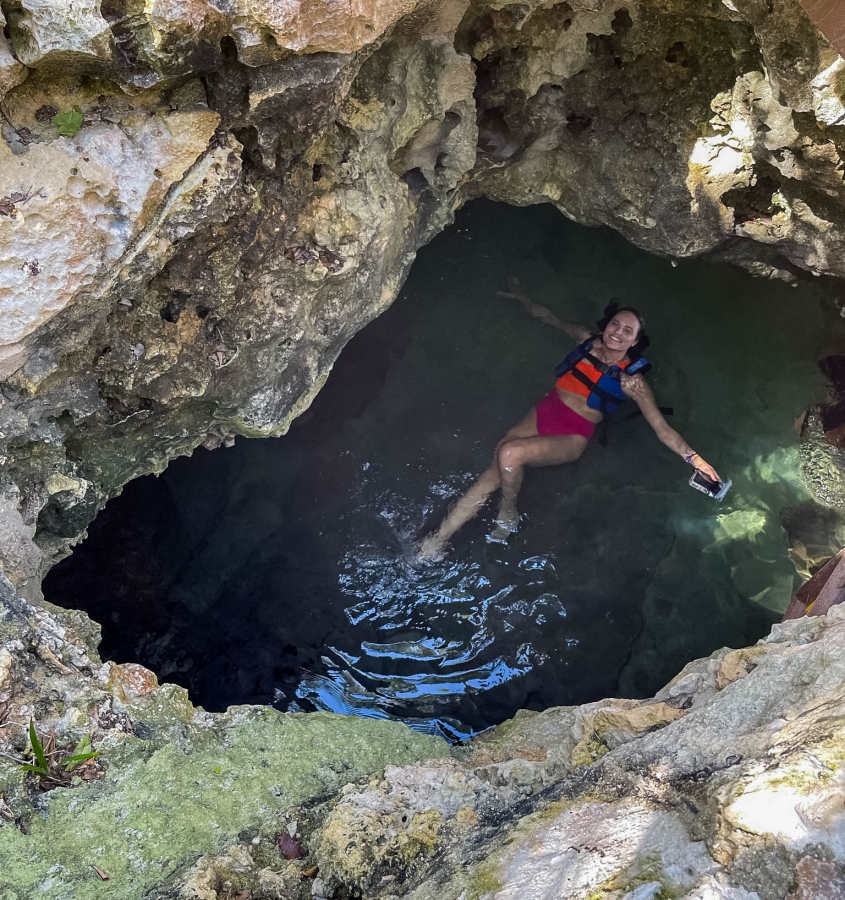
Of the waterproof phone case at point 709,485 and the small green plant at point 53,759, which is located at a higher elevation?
the small green plant at point 53,759

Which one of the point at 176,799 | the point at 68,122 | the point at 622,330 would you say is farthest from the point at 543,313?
the point at 176,799

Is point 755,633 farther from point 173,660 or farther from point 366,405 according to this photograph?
point 173,660

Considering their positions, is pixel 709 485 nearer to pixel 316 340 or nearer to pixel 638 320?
pixel 638 320

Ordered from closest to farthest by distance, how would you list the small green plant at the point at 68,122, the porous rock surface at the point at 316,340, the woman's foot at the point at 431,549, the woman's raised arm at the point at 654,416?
the porous rock surface at the point at 316,340
the small green plant at the point at 68,122
the woman's raised arm at the point at 654,416
the woman's foot at the point at 431,549

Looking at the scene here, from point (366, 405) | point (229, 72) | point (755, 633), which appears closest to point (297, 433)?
point (366, 405)

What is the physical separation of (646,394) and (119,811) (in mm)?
3494

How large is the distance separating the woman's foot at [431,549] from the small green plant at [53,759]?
8.32ft

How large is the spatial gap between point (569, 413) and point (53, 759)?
337cm

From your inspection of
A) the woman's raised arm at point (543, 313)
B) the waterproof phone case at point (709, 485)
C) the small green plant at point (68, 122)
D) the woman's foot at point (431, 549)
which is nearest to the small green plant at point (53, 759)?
the small green plant at point (68, 122)

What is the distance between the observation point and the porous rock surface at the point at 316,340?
1649 mm

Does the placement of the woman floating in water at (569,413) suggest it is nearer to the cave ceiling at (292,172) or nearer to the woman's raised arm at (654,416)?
the woman's raised arm at (654,416)

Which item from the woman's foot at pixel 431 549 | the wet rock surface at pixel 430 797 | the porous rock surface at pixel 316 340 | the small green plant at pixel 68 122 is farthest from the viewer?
the woman's foot at pixel 431 549

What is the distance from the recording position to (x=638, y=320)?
4250mm

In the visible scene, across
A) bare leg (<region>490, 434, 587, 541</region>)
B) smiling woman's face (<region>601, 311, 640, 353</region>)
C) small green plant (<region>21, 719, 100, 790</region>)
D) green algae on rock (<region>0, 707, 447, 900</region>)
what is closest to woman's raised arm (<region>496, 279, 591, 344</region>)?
smiling woman's face (<region>601, 311, 640, 353</region>)
